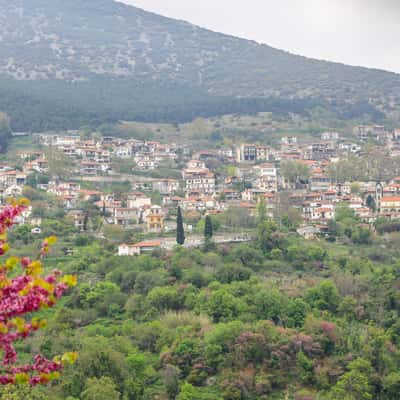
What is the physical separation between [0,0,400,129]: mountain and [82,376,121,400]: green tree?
43683 millimetres

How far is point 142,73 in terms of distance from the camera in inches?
4321

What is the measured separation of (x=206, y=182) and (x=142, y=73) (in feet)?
198

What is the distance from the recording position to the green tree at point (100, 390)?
21.4m

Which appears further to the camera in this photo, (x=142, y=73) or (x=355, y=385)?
(x=142, y=73)

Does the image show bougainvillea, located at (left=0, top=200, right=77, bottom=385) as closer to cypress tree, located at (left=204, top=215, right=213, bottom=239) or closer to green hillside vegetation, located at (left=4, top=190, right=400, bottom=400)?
green hillside vegetation, located at (left=4, top=190, right=400, bottom=400)

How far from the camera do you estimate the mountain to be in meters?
77.2

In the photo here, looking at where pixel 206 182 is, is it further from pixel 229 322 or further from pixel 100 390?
pixel 100 390

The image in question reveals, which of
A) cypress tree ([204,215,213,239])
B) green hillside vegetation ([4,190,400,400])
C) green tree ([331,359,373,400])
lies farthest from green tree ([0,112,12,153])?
green tree ([331,359,373,400])

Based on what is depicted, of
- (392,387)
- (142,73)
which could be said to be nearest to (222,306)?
(392,387)

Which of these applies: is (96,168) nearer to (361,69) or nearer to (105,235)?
(105,235)

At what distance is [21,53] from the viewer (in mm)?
103750

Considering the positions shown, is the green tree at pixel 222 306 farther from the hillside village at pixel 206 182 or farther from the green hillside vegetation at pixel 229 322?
the hillside village at pixel 206 182

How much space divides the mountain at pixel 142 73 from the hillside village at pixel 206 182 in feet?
34.4

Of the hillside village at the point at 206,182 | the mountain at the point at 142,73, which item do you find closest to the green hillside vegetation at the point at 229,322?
the hillside village at the point at 206,182
